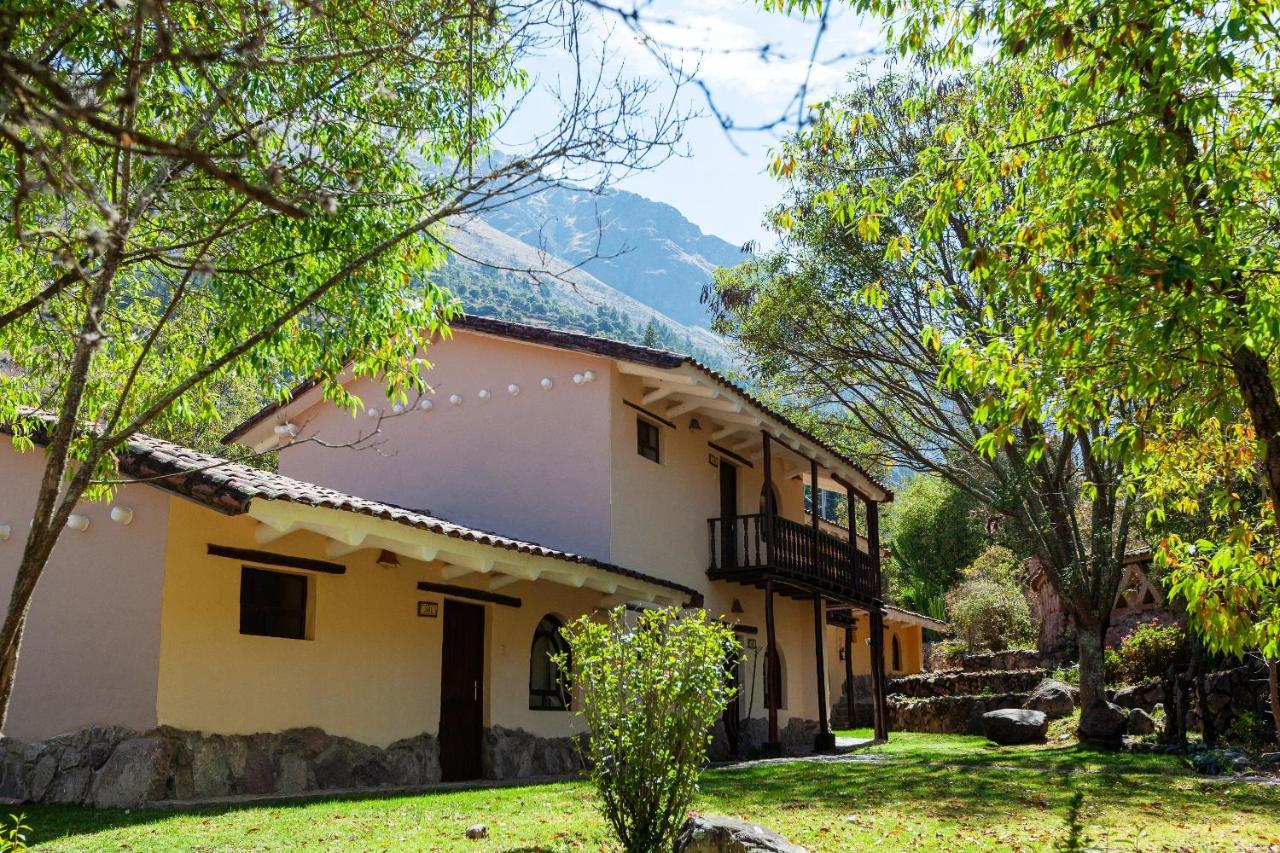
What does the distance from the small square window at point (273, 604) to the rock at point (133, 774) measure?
55.8 inches

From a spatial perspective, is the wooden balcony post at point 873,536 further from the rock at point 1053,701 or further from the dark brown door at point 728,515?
the dark brown door at point 728,515

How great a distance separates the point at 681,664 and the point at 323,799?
15.2 feet

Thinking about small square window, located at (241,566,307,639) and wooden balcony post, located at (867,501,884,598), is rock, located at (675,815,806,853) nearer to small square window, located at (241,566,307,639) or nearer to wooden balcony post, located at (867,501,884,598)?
small square window, located at (241,566,307,639)

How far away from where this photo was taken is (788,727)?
1964 cm

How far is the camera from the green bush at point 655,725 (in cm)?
615

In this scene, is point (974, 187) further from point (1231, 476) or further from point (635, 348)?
point (635, 348)

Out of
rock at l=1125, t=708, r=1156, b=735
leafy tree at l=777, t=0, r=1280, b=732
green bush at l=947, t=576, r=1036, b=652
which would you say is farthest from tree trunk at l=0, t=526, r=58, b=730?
green bush at l=947, t=576, r=1036, b=652

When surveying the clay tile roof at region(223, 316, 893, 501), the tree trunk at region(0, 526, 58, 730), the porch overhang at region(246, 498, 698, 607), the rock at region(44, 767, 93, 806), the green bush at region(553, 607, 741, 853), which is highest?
the clay tile roof at region(223, 316, 893, 501)

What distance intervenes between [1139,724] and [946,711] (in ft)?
21.4

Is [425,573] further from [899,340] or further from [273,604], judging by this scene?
[899,340]

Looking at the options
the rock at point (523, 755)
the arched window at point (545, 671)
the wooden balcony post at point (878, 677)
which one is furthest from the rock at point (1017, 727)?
the arched window at point (545, 671)

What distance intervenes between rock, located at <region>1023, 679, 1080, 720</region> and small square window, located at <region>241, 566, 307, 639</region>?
13766 mm

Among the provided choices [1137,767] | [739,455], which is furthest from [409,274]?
[739,455]

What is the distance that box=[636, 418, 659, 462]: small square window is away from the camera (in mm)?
15922
